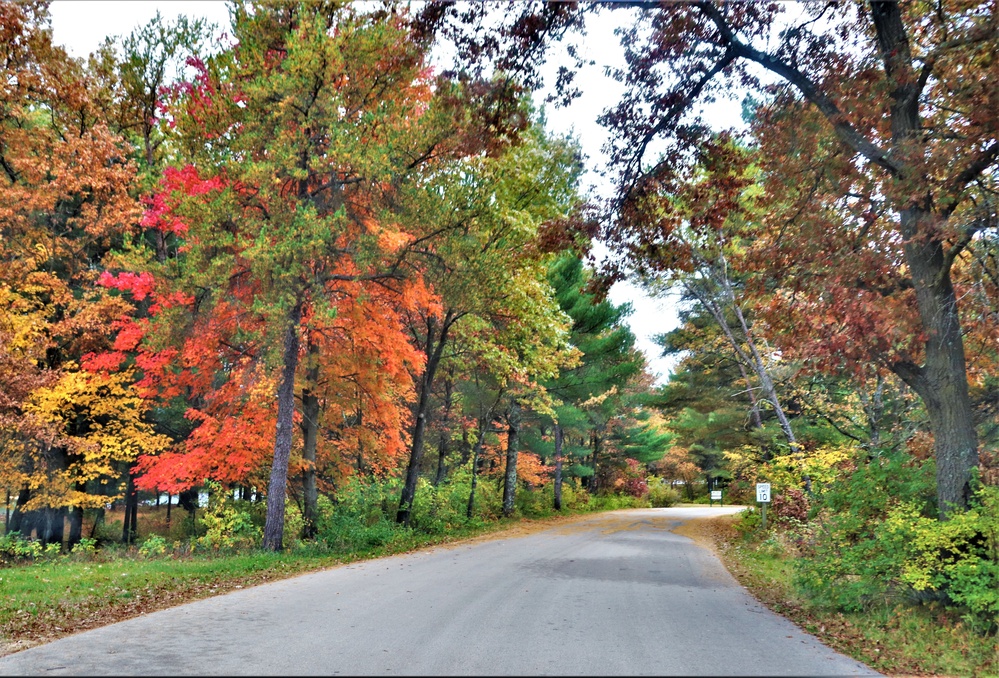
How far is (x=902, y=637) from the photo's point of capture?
692 centimetres

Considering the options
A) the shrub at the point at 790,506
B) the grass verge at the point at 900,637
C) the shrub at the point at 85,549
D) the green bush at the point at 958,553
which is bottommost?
Result: the shrub at the point at 85,549

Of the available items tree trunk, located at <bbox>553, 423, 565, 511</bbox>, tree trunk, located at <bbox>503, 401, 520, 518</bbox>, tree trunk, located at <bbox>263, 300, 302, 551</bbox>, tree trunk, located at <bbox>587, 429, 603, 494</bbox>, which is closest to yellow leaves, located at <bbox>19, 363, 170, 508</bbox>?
tree trunk, located at <bbox>263, 300, 302, 551</bbox>

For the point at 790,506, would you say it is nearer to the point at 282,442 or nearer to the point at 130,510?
the point at 282,442

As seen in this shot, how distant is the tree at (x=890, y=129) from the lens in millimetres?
7160

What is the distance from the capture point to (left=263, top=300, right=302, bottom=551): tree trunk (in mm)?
13547

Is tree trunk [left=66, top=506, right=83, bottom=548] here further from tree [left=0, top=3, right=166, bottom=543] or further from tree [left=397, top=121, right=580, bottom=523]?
tree [left=397, top=121, right=580, bottom=523]

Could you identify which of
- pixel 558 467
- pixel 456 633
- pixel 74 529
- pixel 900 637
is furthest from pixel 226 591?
pixel 558 467

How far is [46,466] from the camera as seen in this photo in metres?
16.7

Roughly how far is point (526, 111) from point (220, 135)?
7383 millimetres

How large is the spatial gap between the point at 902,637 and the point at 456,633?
4.82 m

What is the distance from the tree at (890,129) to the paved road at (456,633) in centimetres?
326

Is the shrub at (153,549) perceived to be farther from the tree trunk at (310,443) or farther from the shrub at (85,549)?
the tree trunk at (310,443)

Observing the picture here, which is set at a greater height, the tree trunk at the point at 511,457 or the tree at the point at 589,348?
the tree at the point at 589,348

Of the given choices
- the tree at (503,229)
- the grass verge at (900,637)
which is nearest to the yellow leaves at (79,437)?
the tree at (503,229)
